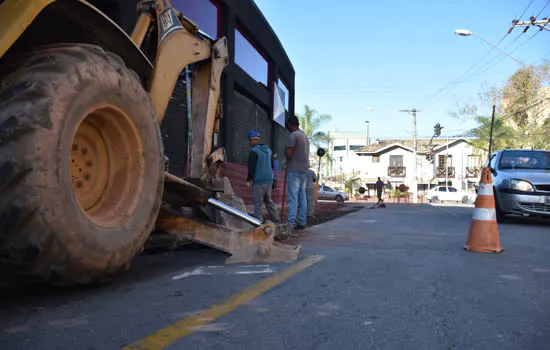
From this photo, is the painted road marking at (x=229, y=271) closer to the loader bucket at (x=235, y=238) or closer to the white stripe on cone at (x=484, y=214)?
the loader bucket at (x=235, y=238)

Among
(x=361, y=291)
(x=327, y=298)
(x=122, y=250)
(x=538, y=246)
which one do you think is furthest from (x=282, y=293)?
(x=538, y=246)

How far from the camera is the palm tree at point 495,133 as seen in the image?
43.8 metres

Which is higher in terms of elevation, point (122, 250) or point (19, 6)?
point (19, 6)

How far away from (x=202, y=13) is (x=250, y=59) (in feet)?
14.1

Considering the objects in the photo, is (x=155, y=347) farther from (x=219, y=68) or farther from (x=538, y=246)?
(x=538, y=246)

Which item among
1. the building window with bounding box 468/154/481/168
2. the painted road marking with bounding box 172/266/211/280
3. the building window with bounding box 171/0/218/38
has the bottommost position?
the painted road marking with bounding box 172/266/211/280

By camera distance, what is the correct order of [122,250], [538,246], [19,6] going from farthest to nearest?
[538,246]
[122,250]
[19,6]

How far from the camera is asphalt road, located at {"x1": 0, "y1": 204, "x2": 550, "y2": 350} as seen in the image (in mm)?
2361

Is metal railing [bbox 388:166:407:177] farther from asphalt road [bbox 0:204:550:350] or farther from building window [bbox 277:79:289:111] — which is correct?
asphalt road [bbox 0:204:550:350]

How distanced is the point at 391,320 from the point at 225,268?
1.89 m

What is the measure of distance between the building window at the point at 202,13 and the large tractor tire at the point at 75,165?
21.0ft

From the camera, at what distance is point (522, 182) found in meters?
10.5

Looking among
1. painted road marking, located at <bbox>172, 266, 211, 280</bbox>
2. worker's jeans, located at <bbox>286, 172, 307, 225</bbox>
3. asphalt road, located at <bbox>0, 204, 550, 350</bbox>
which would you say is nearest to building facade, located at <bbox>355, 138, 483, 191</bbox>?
worker's jeans, located at <bbox>286, 172, 307, 225</bbox>

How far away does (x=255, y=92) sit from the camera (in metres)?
14.9
